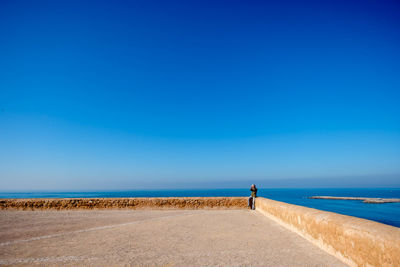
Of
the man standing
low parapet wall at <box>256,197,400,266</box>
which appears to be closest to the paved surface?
low parapet wall at <box>256,197,400,266</box>

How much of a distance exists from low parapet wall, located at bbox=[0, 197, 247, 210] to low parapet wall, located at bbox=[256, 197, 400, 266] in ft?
25.9

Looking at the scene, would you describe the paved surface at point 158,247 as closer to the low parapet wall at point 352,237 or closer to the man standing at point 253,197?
the low parapet wall at point 352,237

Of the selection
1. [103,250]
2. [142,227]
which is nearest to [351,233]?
[103,250]

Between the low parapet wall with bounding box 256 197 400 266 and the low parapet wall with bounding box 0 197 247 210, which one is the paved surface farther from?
the low parapet wall with bounding box 0 197 247 210

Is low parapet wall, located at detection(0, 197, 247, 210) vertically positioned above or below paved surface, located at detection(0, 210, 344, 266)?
below

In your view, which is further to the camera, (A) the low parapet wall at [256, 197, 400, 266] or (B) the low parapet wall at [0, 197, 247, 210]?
(B) the low parapet wall at [0, 197, 247, 210]

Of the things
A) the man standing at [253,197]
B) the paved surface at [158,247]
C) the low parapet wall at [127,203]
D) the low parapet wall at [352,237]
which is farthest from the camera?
the low parapet wall at [127,203]

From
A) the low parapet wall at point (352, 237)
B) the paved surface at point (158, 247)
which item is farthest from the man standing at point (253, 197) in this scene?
the low parapet wall at point (352, 237)

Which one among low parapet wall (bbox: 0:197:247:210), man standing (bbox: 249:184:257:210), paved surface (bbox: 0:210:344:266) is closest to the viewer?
paved surface (bbox: 0:210:344:266)

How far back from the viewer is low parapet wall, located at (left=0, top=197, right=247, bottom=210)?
13469mm

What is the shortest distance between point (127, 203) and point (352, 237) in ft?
39.8

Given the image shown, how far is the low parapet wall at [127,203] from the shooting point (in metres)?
13.5

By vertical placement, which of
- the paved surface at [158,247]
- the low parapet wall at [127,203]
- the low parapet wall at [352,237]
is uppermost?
the low parapet wall at [352,237]

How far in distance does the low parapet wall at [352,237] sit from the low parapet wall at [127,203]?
7.91 m
